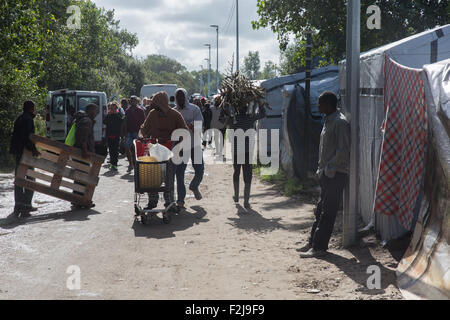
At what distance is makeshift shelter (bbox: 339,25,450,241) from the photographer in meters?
5.60

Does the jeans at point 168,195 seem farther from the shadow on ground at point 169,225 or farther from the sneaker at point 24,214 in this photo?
the sneaker at point 24,214

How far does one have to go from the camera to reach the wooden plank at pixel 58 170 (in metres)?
9.50

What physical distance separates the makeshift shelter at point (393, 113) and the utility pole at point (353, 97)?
0.39 ft

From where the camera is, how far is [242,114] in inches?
399

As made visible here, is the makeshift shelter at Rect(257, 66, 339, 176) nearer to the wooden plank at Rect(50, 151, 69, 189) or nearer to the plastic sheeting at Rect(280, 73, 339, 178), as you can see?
the plastic sheeting at Rect(280, 73, 339, 178)

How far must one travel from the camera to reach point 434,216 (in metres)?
5.23

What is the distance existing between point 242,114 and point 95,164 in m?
2.75

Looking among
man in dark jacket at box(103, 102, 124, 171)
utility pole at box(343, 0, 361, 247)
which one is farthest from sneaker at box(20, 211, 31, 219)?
man in dark jacket at box(103, 102, 124, 171)

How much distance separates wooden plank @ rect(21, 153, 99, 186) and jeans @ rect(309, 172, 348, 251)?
4.65 meters

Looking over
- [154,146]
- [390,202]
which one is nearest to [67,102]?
[154,146]

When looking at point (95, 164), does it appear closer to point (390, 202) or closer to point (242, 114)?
point (242, 114)

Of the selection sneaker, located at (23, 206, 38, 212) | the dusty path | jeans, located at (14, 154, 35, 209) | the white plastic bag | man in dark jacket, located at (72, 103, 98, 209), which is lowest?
the dusty path

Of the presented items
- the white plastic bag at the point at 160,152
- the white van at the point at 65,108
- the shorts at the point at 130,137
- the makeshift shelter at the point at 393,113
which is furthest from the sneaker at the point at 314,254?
the white van at the point at 65,108
